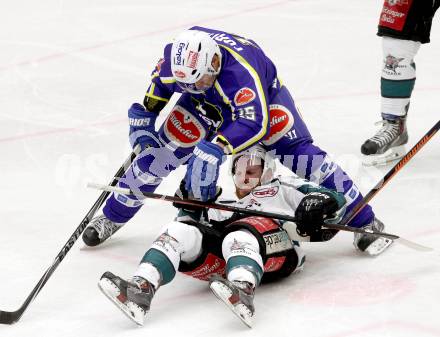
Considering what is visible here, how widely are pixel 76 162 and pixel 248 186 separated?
1.80m

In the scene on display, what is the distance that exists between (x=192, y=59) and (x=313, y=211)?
69cm

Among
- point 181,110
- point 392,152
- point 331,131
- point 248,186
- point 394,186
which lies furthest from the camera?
point 331,131

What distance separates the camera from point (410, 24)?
491 centimetres

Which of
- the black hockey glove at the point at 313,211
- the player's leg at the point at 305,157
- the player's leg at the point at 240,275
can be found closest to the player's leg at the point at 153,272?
the player's leg at the point at 240,275

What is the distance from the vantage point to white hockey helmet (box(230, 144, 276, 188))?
12.1 feet

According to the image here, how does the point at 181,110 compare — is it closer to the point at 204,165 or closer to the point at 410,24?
the point at 204,165

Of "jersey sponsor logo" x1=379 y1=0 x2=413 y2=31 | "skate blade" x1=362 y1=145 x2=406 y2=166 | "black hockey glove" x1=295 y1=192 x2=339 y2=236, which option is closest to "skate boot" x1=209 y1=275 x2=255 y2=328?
"black hockey glove" x1=295 y1=192 x2=339 y2=236

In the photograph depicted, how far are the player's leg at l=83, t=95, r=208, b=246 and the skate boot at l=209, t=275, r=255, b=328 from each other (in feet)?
3.06

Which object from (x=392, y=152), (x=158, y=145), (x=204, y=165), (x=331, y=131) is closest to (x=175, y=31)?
(x=331, y=131)

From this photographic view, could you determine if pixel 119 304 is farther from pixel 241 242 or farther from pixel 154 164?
pixel 154 164

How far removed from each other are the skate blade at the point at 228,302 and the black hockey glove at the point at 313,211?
1.40 feet

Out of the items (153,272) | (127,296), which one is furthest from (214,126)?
(127,296)

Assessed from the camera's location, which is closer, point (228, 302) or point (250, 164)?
point (228, 302)

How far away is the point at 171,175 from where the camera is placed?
5.08m
